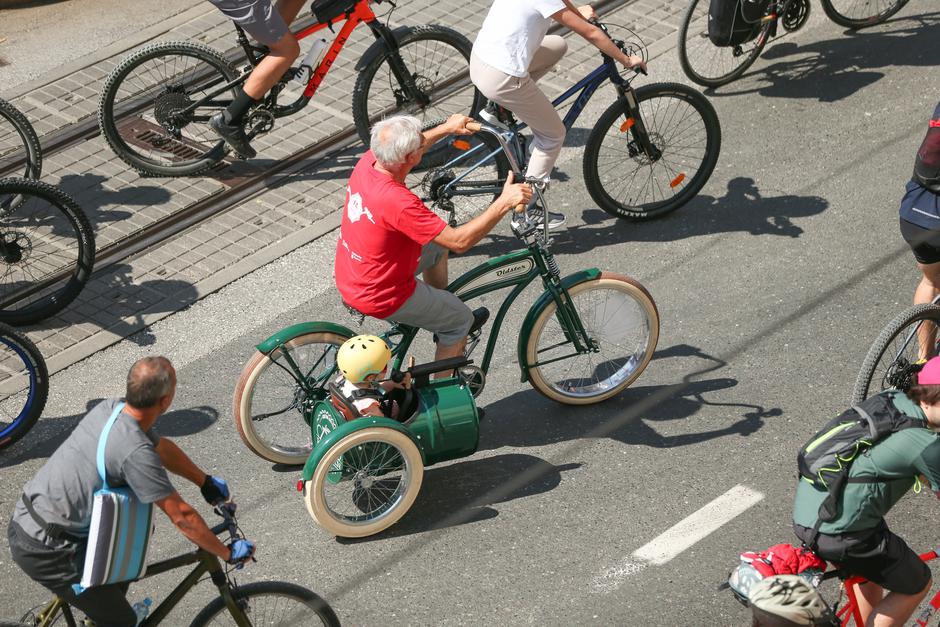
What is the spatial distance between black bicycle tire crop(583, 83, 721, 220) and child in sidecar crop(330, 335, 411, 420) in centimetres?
271

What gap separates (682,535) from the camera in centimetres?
577

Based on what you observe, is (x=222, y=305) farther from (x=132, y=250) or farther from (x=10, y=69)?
(x=10, y=69)

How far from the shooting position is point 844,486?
4.43 m

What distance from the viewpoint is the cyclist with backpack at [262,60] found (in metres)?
8.06

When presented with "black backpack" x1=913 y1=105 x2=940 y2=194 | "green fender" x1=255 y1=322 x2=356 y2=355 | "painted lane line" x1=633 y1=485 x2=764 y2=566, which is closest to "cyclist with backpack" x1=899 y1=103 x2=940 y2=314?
"black backpack" x1=913 y1=105 x2=940 y2=194

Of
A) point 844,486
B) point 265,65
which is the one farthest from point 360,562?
point 265,65

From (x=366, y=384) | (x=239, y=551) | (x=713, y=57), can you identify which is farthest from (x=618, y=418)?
(x=713, y=57)

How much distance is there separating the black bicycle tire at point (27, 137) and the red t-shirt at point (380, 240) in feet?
11.7

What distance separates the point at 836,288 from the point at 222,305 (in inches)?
160

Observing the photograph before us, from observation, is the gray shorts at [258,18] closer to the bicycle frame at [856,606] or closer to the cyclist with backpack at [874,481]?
the cyclist with backpack at [874,481]

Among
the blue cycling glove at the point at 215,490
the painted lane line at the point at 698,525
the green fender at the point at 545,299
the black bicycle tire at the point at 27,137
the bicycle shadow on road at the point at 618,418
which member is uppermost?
the black bicycle tire at the point at 27,137

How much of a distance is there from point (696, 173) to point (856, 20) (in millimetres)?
3271

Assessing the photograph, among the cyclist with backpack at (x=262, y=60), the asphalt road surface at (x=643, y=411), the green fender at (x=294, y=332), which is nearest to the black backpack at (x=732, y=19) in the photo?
the asphalt road surface at (x=643, y=411)

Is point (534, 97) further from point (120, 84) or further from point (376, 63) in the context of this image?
point (120, 84)
